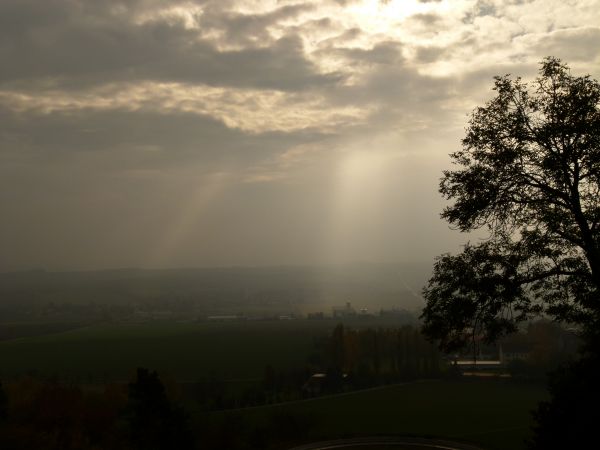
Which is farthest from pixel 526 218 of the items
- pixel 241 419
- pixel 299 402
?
pixel 299 402

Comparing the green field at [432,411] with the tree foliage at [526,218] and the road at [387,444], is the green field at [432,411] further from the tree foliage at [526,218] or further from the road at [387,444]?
the tree foliage at [526,218]

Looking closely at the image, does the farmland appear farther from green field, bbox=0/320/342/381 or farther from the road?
the road

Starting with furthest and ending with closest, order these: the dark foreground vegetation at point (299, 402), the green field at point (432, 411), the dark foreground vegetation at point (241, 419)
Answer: the green field at point (432, 411) < the dark foreground vegetation at point (299, 402) < the dark foreground vegetation at point (241, 419)

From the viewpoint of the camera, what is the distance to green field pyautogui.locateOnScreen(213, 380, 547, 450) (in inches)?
1489

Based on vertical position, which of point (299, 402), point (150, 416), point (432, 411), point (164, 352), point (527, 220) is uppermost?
point (527, 220)

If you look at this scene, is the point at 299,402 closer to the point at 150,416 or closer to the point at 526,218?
the point at 150,416

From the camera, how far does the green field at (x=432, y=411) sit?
124 feet

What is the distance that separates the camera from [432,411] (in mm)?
45406

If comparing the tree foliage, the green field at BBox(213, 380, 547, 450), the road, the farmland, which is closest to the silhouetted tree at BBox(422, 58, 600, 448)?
the tree foliage

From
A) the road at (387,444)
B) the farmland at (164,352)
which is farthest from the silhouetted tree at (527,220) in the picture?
the farmland at (164,352)

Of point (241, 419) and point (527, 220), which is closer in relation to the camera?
point (527, 220)

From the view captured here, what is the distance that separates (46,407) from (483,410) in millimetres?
34523

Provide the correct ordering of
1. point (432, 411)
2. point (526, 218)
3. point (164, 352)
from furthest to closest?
point (164, 352)
point (432, 411)
point (526, 218)

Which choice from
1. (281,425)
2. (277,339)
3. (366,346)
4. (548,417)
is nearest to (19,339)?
(277,339)
